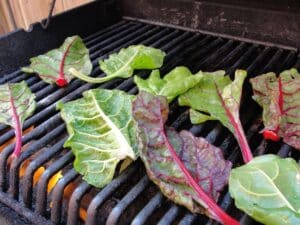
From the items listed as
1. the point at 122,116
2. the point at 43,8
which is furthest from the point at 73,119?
the point at 43,8

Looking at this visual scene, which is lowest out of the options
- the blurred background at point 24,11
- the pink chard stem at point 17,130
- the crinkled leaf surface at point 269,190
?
A: the blurred background at point 24,11

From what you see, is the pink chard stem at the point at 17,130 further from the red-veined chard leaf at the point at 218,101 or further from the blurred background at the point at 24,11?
the blurred background at the point at 24,11

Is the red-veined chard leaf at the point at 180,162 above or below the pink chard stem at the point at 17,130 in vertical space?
above

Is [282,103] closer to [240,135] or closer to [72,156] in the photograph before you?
[240,135]

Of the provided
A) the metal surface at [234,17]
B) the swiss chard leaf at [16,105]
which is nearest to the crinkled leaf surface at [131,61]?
the swiss chard leaf at [16,105]

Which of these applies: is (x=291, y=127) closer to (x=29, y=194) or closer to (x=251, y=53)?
(x=251, y=53)

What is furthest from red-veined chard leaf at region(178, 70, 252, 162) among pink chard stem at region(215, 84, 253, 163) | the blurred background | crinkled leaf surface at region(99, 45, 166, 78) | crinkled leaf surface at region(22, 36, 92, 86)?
the blurred background

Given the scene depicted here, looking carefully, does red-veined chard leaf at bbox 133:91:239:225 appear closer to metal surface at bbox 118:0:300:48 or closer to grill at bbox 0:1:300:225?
grill at bbox 0:1:300:225

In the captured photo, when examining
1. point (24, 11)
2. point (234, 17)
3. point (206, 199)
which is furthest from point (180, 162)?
point (24, 11)
